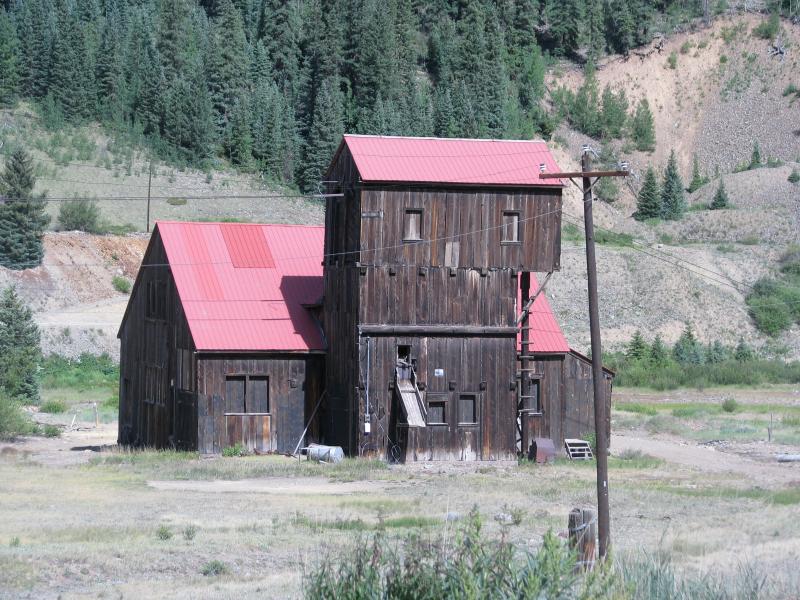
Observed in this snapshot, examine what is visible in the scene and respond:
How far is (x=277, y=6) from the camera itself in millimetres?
129875

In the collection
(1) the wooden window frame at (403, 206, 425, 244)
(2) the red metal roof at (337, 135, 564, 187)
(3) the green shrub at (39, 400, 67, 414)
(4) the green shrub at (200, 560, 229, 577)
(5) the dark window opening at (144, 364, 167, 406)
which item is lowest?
(4) the green shrub at (200, 560, 229, 577)

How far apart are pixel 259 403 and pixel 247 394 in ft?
1.59

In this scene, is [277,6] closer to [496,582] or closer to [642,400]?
[642,400]

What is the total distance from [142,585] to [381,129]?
90987 mm

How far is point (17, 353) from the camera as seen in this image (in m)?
56.2

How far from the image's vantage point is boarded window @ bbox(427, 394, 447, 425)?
3928cm

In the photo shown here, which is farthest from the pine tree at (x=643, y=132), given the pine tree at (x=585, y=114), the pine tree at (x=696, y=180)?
the pine tree at (x=696, y=180)

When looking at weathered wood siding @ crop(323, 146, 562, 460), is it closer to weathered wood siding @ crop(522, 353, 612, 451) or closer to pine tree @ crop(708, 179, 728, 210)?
weathered wood siding @ crop(522, 353, 612, 451)

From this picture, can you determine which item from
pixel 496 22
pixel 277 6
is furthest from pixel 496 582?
pixel 496 22

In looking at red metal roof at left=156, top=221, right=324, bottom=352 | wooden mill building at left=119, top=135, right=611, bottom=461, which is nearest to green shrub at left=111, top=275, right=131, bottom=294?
red metal roof at left=156, top=221, right=324, bottom=352

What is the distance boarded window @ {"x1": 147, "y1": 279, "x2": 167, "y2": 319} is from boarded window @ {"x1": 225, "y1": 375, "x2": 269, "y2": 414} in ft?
14.0

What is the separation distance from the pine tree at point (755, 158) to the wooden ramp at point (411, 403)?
106 meters

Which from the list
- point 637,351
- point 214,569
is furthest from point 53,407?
point 214,569

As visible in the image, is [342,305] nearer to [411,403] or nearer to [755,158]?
[411,403]
